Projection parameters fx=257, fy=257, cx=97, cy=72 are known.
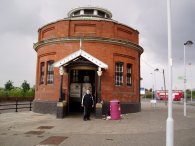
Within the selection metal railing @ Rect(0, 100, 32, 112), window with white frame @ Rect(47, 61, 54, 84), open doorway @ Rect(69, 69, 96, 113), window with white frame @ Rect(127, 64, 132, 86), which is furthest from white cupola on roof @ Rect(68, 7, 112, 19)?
metal railing @ Rect(0, 100, 32, 112)

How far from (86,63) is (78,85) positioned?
2.95 meters

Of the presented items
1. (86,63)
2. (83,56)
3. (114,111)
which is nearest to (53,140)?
(114,111)

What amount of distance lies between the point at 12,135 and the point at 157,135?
251 inches

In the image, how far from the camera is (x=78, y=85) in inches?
821

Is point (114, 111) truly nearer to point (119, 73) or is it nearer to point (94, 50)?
point (119, 73)

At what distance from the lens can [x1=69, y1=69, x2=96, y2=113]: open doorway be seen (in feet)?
68.1

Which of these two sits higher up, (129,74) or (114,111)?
(129,74)

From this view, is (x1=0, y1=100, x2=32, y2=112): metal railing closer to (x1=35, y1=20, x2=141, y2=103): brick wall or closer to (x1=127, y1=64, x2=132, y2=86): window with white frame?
(x1=35, y1=20, x2=141, y2=103): brick wall

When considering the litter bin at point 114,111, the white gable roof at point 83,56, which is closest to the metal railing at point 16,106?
the white gable roof at point 83,56

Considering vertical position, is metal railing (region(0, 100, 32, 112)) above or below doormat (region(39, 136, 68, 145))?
above

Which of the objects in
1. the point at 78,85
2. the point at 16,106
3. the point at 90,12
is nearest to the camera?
the point at 78,85

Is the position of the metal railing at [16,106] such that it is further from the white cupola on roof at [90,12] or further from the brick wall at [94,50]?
the white cupola on roof at [90,12]

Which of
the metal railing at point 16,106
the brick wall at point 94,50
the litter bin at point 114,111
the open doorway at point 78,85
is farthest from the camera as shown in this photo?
the metal railing at point 16,106

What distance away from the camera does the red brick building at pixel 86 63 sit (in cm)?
1972
